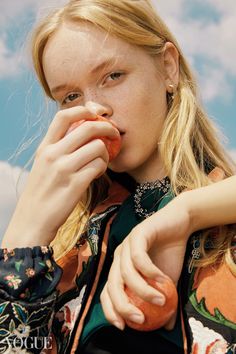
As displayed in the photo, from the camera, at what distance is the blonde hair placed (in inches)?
76.2

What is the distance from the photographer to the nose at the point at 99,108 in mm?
1868

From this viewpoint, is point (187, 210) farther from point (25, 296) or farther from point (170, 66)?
point (170, 66)

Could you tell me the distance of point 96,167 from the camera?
1726mm

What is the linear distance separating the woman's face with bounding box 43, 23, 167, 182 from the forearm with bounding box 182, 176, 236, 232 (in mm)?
438

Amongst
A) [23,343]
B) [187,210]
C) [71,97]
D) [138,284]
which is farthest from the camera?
[71,97]

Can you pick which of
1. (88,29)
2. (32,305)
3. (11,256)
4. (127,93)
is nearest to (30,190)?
(11,256)

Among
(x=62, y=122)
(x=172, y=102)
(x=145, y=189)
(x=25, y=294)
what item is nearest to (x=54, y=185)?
(x=62, y=122)

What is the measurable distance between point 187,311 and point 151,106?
2.56 feet

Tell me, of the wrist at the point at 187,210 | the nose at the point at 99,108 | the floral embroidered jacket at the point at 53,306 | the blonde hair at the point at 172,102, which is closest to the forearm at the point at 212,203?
the wrist at the point at 187,210

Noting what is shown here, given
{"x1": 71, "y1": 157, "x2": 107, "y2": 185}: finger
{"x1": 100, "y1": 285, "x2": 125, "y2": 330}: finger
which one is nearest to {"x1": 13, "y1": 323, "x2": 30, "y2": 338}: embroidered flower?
{"x1": 100, "y1": 285, "x2": 125, "y2": 330}: finger

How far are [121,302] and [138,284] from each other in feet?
0.23

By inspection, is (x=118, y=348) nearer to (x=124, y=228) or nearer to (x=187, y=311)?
(x=187, y=311)

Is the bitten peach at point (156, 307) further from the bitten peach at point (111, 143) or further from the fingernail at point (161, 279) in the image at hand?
the bitten peach at point (111, 143)

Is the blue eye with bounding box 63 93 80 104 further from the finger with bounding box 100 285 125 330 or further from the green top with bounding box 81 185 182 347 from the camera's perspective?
the finger with bounding box 100 285 125 330
